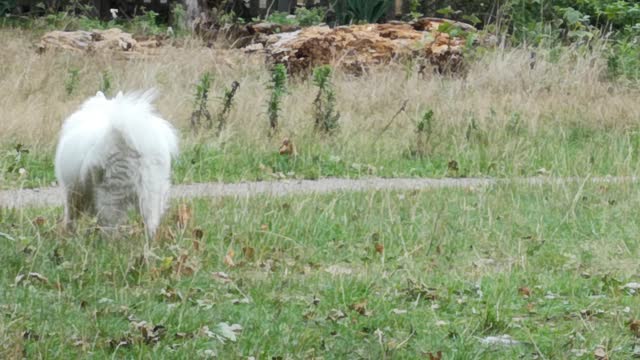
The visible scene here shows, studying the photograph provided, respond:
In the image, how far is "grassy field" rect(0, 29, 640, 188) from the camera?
1032 centimetres

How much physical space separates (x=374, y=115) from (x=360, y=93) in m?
0.86

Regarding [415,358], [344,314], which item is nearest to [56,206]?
[344,314]

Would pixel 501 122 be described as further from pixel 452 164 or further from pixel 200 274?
pixel 200 274

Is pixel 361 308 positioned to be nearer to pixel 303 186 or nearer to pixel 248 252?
pixel 248 252

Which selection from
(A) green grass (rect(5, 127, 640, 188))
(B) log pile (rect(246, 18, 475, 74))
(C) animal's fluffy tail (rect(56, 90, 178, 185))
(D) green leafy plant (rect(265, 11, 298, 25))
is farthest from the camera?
(D) green leafy plant (rect(265, 11, 298, 25))

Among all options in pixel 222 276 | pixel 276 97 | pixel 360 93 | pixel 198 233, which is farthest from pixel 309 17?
pixel 222 276

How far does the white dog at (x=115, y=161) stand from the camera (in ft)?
21.9

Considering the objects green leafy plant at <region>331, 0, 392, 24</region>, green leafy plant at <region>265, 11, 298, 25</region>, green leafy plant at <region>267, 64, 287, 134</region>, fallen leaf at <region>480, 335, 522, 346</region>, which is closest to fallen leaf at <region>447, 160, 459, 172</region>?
green leafy plant at <region>267, 64, 287, 134</region>

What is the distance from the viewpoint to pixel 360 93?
43.5 feet

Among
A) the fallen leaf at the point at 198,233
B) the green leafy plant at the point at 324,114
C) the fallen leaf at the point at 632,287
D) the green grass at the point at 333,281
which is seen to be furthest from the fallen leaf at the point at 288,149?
the fallen leaf at the point at 632,287

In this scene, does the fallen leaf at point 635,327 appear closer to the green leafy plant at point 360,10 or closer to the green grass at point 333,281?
the green grass at point 333,281

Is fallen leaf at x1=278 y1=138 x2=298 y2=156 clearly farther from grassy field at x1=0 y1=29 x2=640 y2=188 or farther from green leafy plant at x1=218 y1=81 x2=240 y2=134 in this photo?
green leafy plant at x1=218 y1=81 x2=240 y2=134

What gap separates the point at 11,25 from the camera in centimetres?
2067

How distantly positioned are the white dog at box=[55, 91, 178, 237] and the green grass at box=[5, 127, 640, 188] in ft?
7.67
